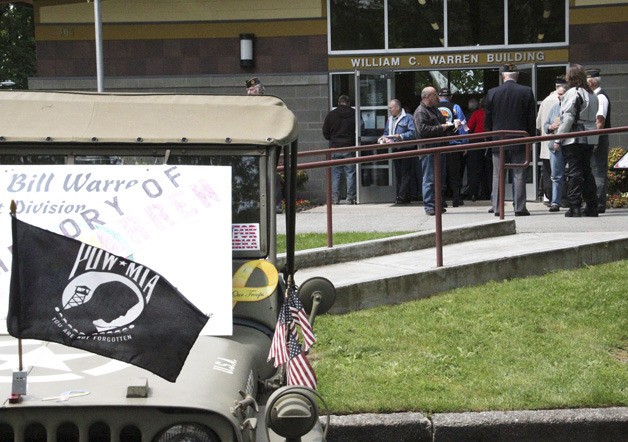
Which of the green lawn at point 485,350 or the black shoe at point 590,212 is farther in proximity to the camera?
the black shoe at point 590,212

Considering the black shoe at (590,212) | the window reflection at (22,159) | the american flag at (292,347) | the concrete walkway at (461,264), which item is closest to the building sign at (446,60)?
the concrete walkway at (461,264)

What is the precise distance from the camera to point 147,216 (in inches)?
165

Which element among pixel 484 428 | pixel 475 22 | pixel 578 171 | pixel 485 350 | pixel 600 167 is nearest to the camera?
pixel 484 428

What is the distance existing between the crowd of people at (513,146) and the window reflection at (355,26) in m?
1.75

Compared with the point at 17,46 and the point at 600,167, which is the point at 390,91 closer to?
the point at 600,167

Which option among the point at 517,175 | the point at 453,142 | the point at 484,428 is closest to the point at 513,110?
the point at 517,175

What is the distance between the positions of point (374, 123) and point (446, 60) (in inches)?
67.2

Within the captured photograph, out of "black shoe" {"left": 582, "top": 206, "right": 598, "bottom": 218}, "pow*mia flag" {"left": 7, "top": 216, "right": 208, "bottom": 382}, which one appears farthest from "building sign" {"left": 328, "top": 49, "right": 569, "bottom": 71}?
"pow*mia flag" {"left": 7, "top": 216, "right": 208, "bottom": 382}

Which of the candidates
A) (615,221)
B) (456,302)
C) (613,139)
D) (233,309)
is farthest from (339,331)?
(613,139)

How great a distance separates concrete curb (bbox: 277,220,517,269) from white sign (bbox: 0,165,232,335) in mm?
6030

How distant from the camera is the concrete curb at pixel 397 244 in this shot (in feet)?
34.8

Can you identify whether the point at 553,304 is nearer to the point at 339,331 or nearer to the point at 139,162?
the point at 339,331

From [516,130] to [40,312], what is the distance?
11561 millimetres

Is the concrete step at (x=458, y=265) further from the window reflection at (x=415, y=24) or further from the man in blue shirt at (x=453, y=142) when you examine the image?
the window reflection at (x=415, y=24)
